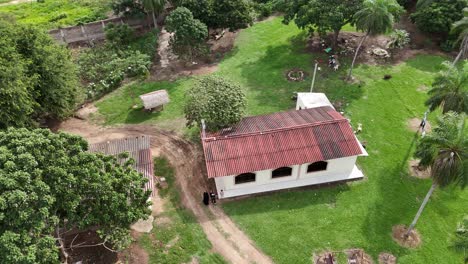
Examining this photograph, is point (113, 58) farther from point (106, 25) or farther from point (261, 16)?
point (261, 16)

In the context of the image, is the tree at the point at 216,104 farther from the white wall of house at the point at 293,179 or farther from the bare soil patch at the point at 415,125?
the bare soil patch at the point at 415,125

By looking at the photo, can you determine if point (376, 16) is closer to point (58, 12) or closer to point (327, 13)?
point (327, 13)

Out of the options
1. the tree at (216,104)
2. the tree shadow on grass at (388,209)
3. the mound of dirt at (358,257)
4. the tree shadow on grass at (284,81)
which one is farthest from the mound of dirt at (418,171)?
the tree at (216,104)

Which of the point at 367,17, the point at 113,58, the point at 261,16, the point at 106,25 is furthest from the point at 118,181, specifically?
the point at 261,16

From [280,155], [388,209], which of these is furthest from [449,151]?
[280,155]

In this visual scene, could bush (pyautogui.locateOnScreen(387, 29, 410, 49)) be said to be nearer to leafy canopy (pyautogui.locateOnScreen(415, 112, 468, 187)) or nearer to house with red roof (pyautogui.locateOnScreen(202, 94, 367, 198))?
house with red roof (pyautogui.locateOnScreen(202, 94, 367, 198))

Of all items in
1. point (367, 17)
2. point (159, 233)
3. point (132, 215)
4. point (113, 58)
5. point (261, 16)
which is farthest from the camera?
point (261, 16)
